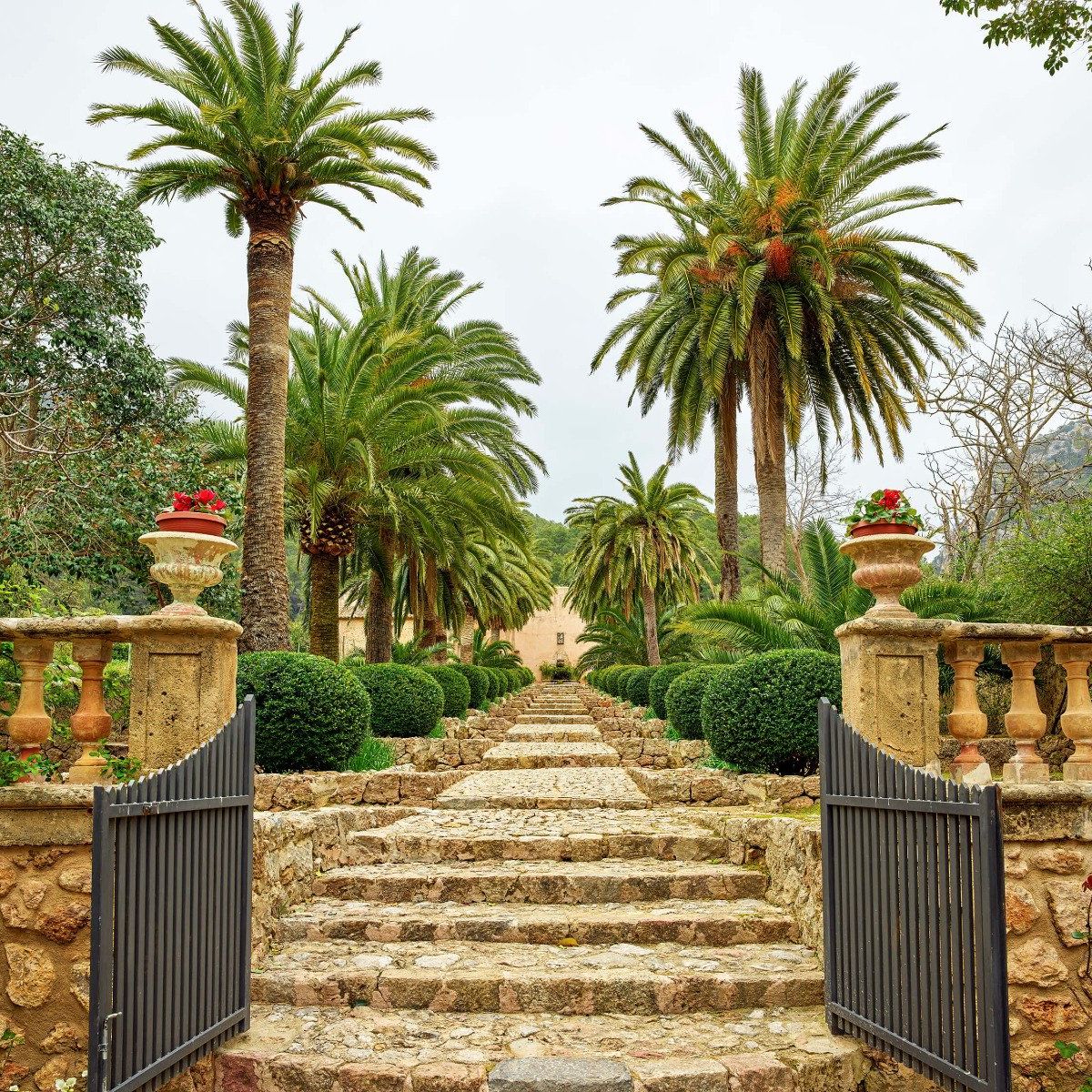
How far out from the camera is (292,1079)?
404cm

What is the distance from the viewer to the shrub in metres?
22.3

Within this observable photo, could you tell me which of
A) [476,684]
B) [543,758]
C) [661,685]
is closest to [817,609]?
[543,758]

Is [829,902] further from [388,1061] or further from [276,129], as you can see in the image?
[276,129]

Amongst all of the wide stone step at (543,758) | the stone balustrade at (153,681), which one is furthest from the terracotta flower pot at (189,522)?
the wide stone step at (543,758)

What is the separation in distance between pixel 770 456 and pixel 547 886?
37.8 feet

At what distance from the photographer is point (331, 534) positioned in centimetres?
1512

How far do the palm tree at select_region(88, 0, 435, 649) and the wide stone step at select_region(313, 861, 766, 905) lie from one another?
5.97 meters

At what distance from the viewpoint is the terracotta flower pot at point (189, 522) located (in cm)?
534

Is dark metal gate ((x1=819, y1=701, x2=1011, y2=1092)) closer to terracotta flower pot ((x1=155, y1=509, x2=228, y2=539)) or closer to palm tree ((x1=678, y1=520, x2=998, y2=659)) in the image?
terracotta flower pot ((x1=155, y1=509, x2=228, y2=539))

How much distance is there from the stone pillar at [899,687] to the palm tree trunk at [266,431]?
821cm

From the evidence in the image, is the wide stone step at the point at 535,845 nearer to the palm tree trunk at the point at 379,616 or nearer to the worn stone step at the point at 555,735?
the palm tree trunk at the point at 379,616

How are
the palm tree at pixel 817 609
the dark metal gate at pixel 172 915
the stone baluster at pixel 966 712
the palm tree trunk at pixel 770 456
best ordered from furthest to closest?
the palm tree trunk at pixel 770 456 < the palm tree at pixel 817 609 < the stone baluster at pixel 966 712 < the dark metal gate at pixel 172 915

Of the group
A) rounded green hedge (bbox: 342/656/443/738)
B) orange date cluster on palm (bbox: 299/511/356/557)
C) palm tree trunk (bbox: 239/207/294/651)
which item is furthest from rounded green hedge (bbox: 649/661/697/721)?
palm tree trunk (bbox: 239/207/294/651)

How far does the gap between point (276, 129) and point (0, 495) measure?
6469mm
